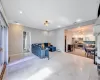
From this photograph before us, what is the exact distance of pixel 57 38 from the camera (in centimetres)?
823

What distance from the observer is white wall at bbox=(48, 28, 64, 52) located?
297 inches

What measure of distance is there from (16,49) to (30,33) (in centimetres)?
239

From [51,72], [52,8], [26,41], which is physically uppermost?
[52,8]

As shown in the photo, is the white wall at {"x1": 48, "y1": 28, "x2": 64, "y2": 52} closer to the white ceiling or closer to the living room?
the living room

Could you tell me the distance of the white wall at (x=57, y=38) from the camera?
7541 millimetres

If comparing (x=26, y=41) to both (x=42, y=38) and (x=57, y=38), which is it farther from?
(x=57, y=38)

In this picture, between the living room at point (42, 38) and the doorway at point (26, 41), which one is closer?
the living room at point (42, 38)

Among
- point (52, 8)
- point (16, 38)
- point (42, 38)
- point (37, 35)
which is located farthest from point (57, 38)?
point (52, 8)

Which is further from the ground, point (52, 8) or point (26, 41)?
point (52, 8)

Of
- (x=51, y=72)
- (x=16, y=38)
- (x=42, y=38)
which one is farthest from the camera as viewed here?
(x=42, y=38)

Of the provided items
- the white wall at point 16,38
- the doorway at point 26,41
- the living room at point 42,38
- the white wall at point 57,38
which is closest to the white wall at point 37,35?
the living room at point 42,38

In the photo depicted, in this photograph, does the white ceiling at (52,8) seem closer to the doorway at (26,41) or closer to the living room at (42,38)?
the living room at (42,38)

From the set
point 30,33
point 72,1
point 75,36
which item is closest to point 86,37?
point 75,36

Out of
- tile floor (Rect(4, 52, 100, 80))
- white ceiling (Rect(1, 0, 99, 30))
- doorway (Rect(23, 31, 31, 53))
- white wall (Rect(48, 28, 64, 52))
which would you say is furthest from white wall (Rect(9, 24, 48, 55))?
white wall (Rect(48, 28, 64, 52))
